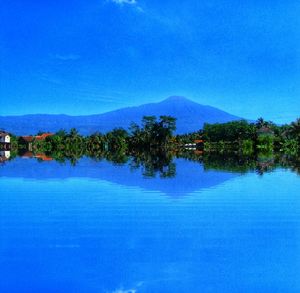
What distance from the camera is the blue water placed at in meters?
6.30

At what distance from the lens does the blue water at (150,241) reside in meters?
6.30

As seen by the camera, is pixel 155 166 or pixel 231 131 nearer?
pixel 155 166

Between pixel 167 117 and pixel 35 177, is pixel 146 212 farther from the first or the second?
pixel 167 117

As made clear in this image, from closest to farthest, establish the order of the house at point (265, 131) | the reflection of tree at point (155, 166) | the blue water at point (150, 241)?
the blue water at point (150, 241) < the reflection of tree at point (155, 166) < the house at point (265, 131)

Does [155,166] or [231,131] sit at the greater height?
[231,131]

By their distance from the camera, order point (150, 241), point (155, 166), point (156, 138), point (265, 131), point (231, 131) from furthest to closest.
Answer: point (231, 131) < point (156, 138) < point (265, 131) < point (155, 166) < point (150, 241)

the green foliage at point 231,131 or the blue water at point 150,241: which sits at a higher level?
the green foliage at point 231,131

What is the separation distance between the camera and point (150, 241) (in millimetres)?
8359

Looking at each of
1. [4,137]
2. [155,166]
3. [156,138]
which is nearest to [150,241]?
[155,166]

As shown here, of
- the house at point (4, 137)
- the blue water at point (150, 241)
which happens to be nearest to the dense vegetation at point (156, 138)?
the house at point (4, 137)

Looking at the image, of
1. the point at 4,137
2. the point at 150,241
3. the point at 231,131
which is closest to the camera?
the point at 150,241

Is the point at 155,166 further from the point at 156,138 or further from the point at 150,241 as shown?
the point at 156,138

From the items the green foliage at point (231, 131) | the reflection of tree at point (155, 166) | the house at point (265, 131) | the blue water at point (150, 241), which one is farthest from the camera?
the green foliage at point (231, 131)

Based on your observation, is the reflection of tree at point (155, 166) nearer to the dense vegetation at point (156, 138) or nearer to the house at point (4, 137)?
the dense vegetation at point (156, 138)
